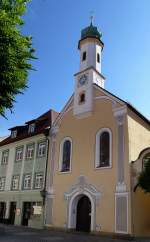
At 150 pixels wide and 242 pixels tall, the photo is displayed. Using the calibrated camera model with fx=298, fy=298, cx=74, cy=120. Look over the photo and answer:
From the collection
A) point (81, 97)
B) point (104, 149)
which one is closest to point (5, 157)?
point (81, 97)

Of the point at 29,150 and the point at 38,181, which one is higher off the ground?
the point at 29,150

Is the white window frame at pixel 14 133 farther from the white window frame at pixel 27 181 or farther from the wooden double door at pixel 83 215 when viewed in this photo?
the wooden double door at pixel 83 215

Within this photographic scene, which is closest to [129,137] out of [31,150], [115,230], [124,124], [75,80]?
[124,124]

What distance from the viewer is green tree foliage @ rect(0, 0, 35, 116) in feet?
36.4

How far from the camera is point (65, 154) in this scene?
85.4 ft

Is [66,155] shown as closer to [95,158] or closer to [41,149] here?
[95,158]

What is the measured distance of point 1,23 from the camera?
10.8m

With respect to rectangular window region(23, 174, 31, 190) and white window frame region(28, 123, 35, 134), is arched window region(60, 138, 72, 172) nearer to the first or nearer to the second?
rectangular window region(23, 174, 31, 190)

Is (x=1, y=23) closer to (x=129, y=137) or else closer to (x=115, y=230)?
(x=129, y=137)

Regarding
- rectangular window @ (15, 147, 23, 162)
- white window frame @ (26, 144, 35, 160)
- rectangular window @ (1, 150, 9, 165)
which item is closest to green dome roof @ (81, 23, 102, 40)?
white window frame @ (26, 144, 35, 160)

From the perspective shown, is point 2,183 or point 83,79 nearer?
point 83,79

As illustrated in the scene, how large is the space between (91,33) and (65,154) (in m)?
11.8

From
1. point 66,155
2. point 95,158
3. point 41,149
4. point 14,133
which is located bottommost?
point 95,158

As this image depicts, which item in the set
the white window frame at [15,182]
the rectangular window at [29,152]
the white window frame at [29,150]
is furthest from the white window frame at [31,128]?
the white window frame at [15,182]
